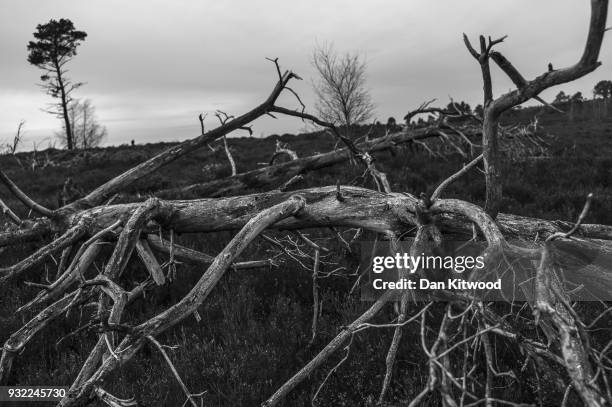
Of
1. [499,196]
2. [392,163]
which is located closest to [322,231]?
[499,196]

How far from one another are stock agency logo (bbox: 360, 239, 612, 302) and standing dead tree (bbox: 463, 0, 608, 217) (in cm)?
56

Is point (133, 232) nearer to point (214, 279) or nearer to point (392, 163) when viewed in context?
point (214, 279)

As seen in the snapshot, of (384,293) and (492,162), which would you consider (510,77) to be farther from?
(384,293)

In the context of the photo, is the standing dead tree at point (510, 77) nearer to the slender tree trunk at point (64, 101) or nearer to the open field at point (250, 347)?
the open field at point (250, 347)

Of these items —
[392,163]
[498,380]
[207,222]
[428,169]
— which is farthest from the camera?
[392,163]

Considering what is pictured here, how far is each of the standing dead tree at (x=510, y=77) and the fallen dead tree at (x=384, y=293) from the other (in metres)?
0.03

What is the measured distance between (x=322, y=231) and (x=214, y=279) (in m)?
4.04

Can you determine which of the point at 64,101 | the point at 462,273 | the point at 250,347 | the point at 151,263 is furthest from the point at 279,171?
the point at 64,101

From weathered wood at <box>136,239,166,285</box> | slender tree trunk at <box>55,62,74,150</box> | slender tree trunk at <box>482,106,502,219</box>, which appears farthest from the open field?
slender tree trunk at <box>55,62,74,150</box>

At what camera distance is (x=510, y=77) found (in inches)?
97.0

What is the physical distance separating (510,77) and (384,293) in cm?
159

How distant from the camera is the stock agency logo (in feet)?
7.15

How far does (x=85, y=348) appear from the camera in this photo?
11.3 ft

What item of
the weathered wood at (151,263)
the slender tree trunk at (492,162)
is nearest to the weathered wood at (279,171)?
the weathered wood at (151,263)
